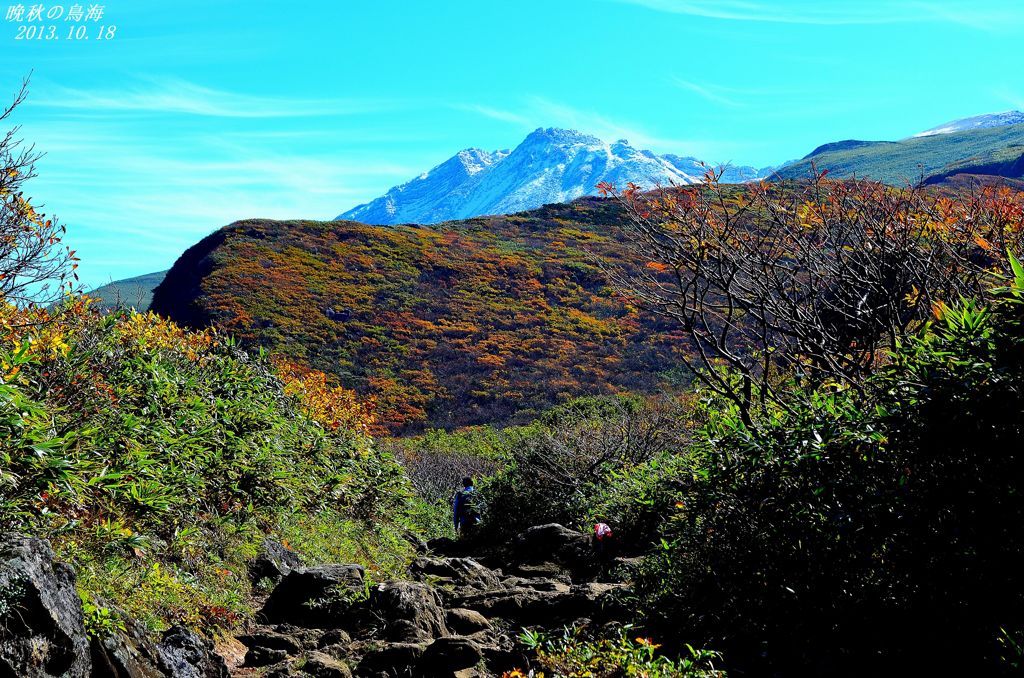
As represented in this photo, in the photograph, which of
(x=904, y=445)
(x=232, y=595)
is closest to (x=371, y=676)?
(x=232, y=595)

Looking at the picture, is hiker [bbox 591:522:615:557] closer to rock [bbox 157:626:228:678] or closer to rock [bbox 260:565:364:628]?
rock [bbox 260:565:364:628]

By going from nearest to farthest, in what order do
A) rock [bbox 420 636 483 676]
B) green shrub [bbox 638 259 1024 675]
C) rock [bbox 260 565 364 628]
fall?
green shrub [bbox 638 259 1024 675]
rock [bbox 420 636 483 676]
rock [bbox 260 565 364 628]

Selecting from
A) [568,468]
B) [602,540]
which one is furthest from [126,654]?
[568,468]

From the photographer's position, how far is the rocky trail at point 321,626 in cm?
381

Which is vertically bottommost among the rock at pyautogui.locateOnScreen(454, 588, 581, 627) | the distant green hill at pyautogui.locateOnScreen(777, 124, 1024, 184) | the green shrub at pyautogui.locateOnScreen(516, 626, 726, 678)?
the rock at pyautogui.locateOnScreen(454, 588, 581, 627)

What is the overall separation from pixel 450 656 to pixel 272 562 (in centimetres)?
329

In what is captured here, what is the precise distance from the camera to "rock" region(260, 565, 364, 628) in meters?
6.74

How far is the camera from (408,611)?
6340 millimetres

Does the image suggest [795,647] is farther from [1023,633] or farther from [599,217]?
[599,217]

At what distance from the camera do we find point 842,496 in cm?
471

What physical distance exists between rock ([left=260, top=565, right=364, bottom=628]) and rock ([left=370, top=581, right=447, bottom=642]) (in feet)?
1.03

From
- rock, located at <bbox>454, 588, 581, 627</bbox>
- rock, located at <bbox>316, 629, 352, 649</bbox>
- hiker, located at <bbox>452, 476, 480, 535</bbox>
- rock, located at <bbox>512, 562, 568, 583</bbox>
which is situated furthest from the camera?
hiker, located at <bbox>452, 476, 480, 535</bbox>

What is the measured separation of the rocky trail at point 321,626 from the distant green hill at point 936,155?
73489 mm

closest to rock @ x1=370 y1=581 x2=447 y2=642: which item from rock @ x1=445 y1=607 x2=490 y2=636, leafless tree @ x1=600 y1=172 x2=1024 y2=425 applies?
rock @ x1=445 y1=607 x2=490 y2=636
